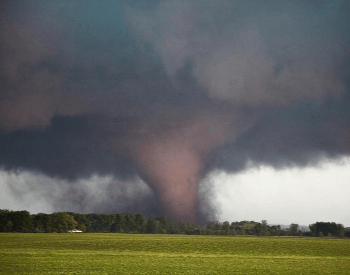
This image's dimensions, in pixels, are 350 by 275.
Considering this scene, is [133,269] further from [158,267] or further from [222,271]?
[222,271]

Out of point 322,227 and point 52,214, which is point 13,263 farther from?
point 322,227

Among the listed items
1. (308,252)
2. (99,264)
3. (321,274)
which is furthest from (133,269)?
(308,252)

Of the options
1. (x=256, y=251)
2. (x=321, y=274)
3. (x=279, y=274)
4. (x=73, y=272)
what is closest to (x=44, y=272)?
(x=73, y=272)

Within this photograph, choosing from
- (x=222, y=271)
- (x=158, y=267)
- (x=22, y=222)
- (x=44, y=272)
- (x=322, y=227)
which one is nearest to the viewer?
(x=44, y=272)

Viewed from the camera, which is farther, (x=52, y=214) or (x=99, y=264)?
(x=52, y=214)

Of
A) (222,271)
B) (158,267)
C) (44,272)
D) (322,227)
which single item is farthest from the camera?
(322,227)

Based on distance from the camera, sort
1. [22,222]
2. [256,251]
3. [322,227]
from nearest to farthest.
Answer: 1. [256,251]
2. [22,222]
3. [322,227]

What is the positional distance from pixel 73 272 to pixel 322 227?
7490 inches

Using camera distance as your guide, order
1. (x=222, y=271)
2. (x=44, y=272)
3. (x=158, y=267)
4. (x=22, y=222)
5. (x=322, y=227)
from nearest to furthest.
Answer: (x=44, y=272)
(x=222, y=271)
(x=158, y=267)
(x=22, y=222)
(x=322, y=227)

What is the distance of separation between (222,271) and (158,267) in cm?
801

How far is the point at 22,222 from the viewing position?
177 meters

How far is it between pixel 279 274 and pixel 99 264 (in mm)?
22349

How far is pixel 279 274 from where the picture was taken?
119ft

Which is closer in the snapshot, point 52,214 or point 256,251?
point 256,251
